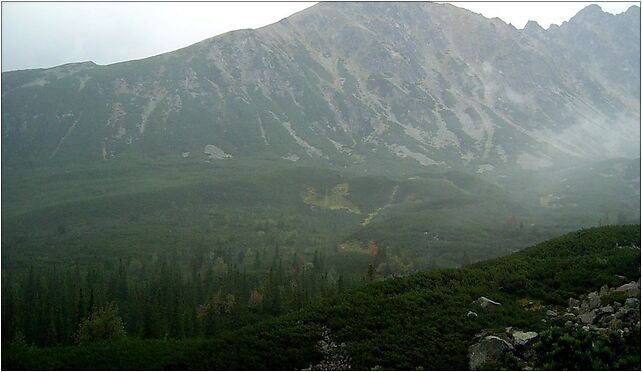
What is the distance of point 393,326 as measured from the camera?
42.6m

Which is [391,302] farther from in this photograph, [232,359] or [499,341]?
[232,359]

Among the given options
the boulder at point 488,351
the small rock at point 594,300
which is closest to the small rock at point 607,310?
the small rock at point 594,300

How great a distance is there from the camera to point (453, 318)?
42.4 meters

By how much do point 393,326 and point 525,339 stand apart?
11294 millimetres

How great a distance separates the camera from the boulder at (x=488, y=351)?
1372 inches

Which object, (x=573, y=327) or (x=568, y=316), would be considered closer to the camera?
(x=573, y=327)

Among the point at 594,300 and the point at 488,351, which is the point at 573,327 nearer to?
the point at 488,351

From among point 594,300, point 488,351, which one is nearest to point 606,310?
point 594,300

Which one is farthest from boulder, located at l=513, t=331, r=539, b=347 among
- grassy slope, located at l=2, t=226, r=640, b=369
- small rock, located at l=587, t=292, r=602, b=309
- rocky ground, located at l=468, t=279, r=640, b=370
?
small rock, located at l=587, t=292, r=602, b=309

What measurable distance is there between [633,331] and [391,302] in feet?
67.3

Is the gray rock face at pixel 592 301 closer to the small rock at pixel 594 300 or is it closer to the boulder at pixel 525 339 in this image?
the small rock at pixel 594 300

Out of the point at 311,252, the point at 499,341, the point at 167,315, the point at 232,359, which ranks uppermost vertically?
the point at 499,341

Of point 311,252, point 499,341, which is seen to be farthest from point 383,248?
point 499,341

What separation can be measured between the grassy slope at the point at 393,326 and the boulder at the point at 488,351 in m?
0.87
